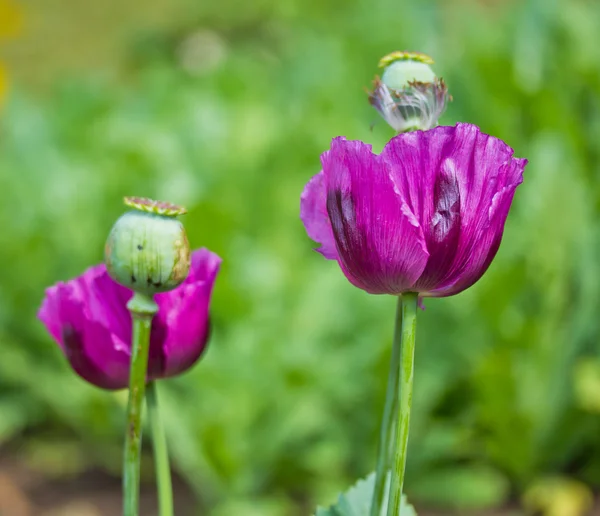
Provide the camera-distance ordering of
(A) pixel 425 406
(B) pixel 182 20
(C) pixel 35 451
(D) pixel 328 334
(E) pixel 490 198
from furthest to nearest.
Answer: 1. (B) pixel 182 20
2. (C) pixel 35 451
3. (D) pixel 328 334
4. (A) pixel 425 406
5. (E) pixel 490 198

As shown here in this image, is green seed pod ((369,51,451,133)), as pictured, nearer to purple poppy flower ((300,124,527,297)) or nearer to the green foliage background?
purple poppy flower ((300,124,527,297))

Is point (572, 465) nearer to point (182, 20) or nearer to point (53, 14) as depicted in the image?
point (182, 20)

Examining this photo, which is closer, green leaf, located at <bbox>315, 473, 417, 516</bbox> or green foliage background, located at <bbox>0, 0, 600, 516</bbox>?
green leaf, located at <bbox>315, 473, 417, 516</bbox>

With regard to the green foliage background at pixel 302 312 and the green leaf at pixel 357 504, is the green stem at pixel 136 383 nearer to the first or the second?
the green leaf at pixel 357 504

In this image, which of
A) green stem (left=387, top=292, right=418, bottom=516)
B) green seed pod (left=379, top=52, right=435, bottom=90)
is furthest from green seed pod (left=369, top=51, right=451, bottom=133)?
green stem (left=387, top=292, right=418, bottom=516)

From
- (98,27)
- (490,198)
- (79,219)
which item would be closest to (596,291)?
(79,219)

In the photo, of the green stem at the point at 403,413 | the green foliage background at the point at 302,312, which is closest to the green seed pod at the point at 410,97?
the green stem at the point at 403,413
